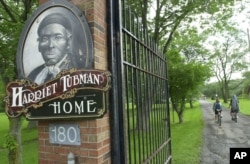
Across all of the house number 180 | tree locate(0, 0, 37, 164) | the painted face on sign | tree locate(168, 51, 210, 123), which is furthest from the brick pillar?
tree locate(168, 51, 210, 123)

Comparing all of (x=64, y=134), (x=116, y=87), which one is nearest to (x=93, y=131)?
(x=64, y=134)

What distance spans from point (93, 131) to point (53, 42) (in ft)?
3.21

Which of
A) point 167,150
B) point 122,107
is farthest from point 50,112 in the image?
point 167,150

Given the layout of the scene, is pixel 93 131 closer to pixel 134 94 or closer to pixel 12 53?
pixel 134 94

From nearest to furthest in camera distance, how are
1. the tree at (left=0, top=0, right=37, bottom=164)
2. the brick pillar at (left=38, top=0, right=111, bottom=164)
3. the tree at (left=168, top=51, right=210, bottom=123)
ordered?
the brick pillar at (left=38, top=0, right=111, bottom=164)
the tree at (left=0, top=0, right=37, bottom=164)
the tree at (left=168, top=51, right=210, bottom=123)

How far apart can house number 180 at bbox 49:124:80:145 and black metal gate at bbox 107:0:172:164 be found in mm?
363

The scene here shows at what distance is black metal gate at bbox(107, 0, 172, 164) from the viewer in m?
2.82

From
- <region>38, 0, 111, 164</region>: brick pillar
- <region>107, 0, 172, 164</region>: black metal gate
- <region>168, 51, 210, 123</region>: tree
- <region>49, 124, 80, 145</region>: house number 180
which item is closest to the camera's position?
<region>38, 0, 111, 164</region>: brick pillar

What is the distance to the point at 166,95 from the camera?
5.54 metres

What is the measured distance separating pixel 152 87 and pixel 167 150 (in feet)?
5.00

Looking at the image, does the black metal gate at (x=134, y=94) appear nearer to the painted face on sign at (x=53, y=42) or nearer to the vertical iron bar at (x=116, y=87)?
the vertical iron bar at (x=116, y=87)

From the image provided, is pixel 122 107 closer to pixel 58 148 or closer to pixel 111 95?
pixel 111 95

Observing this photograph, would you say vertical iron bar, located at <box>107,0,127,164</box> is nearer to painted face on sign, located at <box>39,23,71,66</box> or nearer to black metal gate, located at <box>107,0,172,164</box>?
black metal gate, located at <box>107,0,172,164</box>

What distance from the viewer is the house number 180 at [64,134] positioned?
2.70 m
